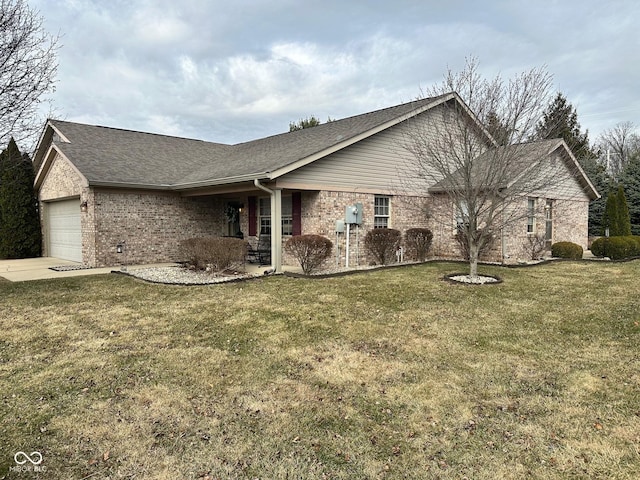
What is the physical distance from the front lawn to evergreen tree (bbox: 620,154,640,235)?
1865 cm

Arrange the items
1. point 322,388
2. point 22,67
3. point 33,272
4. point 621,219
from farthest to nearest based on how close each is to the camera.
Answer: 1. point 621,219
2. point 33,272
3. point 22,67
4. point 322,388

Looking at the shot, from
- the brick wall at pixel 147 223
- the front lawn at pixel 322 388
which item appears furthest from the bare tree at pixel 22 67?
the brick wall at pixel 147 223

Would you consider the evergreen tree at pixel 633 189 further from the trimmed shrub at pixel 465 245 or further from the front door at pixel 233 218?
the front door at pixel 233 218

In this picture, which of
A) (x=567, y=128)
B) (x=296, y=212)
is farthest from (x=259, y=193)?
(x=567, y=128)

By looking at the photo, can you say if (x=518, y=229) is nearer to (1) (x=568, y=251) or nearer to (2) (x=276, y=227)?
(1) (x=568, y=251)

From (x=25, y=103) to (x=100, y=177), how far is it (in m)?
4.27

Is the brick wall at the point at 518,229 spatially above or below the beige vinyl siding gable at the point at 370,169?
below

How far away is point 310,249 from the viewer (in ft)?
33.5

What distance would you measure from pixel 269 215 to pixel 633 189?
20.7 meters

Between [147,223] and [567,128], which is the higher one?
[567,128]

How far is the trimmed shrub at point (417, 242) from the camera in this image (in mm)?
13352

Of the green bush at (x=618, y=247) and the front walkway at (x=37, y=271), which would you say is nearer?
the front walkway at (x=37, y=271)

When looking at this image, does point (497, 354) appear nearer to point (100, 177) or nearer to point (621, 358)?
point (621, 358)

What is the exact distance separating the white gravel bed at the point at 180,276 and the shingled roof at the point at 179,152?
263cm
